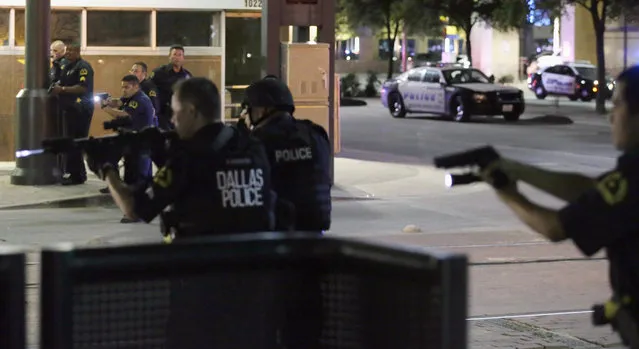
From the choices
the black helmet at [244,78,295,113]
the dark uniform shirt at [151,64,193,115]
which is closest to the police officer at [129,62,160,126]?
the dark uniform shirt at [151,64,193,115]

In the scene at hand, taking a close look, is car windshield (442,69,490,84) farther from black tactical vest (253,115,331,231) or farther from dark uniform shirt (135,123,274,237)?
dark uniform shirt (135,123,274,237)

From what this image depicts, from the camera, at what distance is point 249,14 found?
63.3 feet

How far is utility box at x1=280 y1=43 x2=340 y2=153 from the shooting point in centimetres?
1570

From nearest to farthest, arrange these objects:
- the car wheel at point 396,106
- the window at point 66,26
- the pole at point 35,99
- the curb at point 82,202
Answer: the curb at point 82,202 → the pole at point 35,99 → the window at point 66,26 → the car wheel at point 396,106

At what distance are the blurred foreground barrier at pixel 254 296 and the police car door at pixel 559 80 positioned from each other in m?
37.5

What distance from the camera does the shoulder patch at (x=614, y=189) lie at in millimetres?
3719

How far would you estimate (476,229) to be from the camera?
42.7ft

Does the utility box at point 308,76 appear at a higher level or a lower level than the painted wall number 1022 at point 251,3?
lower

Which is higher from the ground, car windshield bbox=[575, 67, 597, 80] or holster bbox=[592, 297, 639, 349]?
car windshield bbox=[575, 67, 597, 80]

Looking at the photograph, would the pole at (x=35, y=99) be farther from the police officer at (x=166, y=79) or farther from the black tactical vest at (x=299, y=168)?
the black tactical vest at (x=299, y=168)

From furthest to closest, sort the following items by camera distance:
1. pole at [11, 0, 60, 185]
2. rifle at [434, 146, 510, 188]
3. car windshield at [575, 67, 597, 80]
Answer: car windshield at [575, 67, 597, 80]
pole at [11, 0, 60, 185]
rifle at [434, 146, 510, 188]

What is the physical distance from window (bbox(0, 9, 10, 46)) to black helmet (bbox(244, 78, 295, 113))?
12.9 meters

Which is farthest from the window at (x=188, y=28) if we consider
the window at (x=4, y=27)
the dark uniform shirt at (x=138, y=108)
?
the dark uniform shirt at (x=138, y=108)

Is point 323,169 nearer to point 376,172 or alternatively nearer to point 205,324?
point 205,324
